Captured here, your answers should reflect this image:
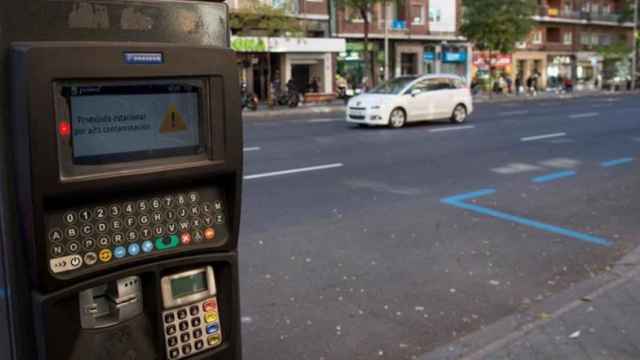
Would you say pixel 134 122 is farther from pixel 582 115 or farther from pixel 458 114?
pixel 582 115

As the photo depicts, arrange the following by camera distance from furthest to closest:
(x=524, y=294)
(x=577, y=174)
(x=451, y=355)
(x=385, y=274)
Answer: (x=577, y=174)
(x=385, y=274)
(x=524, y=294)
(x=451, y=355)

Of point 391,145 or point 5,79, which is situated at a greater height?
point 5,79

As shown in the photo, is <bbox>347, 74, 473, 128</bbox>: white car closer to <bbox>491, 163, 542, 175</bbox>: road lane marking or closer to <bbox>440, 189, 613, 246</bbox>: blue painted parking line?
<bbox>491, 163, 542, 175</bbox>: road lane marking

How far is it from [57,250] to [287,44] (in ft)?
110

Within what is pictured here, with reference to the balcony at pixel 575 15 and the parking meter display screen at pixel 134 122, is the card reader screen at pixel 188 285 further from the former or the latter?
the balcony at pixel 575 15

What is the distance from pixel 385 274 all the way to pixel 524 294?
110 centimetres

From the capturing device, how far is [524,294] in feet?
16.7

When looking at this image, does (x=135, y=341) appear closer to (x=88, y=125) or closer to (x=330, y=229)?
(x=88, y=125)

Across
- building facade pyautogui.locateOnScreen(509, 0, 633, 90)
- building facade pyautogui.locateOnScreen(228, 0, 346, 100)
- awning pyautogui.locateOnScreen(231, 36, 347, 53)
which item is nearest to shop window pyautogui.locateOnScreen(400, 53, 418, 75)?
awning pyautogui.locateOnScreen(231, 36, 347, 53)

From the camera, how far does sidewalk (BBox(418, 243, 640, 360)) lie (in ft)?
12.2

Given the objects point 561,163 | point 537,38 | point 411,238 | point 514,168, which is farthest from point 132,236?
point 537,38

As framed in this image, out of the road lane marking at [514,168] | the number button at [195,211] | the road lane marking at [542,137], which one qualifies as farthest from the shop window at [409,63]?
the number button at [195,211]

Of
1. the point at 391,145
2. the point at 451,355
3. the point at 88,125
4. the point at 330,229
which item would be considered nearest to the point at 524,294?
the point at 451,355

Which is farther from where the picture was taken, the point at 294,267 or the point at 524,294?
the point at 294,267
